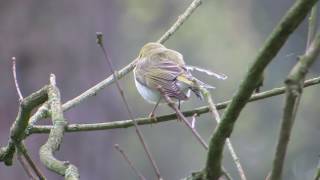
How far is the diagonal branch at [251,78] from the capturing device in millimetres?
710

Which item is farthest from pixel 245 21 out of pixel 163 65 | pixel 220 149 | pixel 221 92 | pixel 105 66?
pixel 220 149

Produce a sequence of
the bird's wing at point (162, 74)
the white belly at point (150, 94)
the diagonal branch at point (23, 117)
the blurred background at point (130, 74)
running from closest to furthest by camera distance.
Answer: the diagonal branch at point (23, 117) → the bird's wing at point (162, 74) → the white belly at point (150, 94) → the blurred background at point (130, 74)

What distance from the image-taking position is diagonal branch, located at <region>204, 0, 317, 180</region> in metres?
0.71

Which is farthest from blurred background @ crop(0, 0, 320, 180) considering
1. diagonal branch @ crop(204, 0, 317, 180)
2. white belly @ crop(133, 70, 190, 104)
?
diagonal branch @ crop(204, 0, 317, 180)

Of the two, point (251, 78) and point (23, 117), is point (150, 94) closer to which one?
point (23, 117)

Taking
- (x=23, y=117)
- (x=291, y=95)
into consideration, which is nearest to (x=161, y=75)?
(x=23, y=117)

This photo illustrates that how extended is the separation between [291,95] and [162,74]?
2451 mm

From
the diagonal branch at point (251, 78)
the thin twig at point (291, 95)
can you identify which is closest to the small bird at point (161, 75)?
the diagonal branch at point (251, 78)

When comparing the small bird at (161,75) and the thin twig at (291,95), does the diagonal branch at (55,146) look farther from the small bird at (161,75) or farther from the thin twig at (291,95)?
the small bird at (161,75)

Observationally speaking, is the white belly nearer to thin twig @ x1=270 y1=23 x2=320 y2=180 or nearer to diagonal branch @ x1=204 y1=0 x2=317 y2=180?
diagonal branch @ x1=204 y1=0 x2=317 y2=180

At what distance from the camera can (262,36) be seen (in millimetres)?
7707

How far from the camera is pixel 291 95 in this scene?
0.67 m

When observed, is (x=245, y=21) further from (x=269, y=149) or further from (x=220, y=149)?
(x=220, y=149)

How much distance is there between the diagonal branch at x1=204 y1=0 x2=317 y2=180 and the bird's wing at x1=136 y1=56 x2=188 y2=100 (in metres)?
1.82
